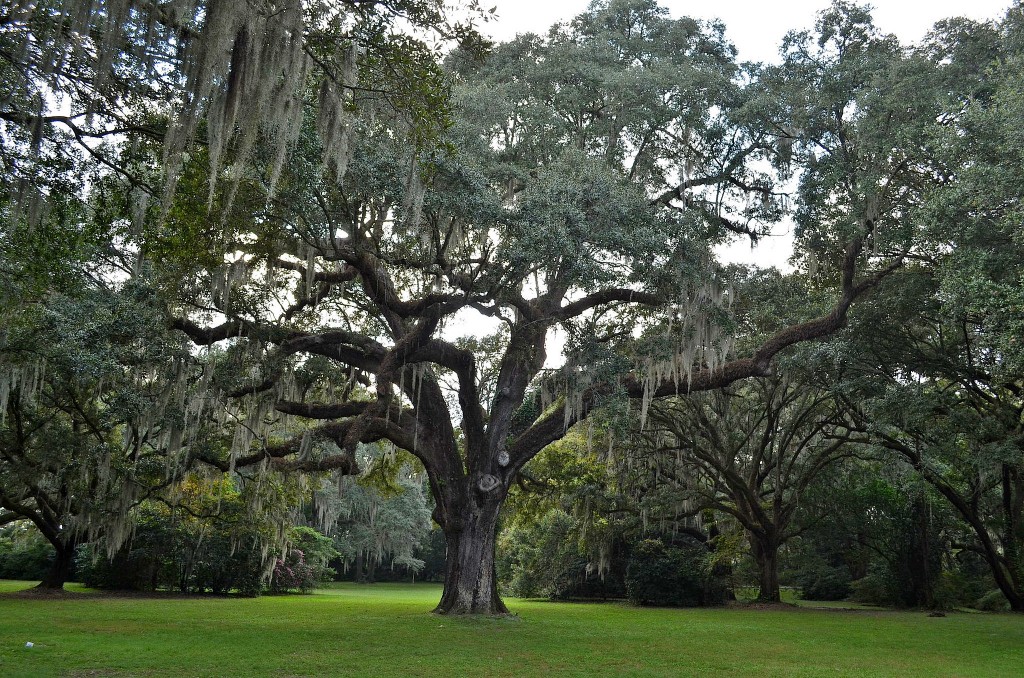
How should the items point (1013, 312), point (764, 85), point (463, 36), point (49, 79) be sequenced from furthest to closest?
1. point (764, 85)
2. point (1013, 312)
3. point (463, 36)
4. point (49, 79)

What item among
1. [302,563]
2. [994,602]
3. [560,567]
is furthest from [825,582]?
[302,563]

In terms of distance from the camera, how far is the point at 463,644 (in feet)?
36.6

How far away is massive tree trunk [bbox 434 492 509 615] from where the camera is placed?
15719 millimetres

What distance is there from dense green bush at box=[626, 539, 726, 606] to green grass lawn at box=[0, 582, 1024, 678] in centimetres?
590

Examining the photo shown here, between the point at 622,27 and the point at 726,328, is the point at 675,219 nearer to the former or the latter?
the point at 726,328

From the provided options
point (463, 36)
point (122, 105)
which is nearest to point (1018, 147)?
point (463, 36)

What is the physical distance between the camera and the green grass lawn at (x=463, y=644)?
28.2 ft

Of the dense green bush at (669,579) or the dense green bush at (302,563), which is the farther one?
the dense green bush at (302,563)

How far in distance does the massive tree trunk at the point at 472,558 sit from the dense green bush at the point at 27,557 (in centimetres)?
1985

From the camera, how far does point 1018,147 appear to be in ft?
31.3

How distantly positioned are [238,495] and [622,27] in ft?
57.2

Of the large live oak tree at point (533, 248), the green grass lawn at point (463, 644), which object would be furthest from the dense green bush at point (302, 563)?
the large live oak tree at point (533, 248)

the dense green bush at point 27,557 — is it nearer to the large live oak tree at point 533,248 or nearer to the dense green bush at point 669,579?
the large live oak tree at point 533,248

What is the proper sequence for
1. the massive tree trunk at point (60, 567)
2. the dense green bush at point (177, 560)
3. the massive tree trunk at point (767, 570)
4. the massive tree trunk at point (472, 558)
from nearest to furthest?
1. the massive tree trunk at point (472, 558)
2. the massive tree trunk at point (60, 567)
3. the dense green bush at point (177, 560)
4. the massive tree trunk at point (767, 570)
